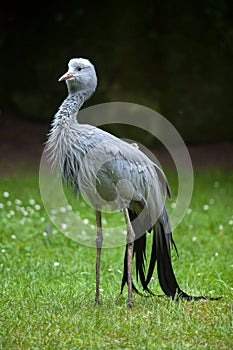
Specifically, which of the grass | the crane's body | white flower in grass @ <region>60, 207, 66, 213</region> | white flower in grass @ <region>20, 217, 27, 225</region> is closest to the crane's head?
the crane's body

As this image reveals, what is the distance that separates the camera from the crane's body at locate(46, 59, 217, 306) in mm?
4070

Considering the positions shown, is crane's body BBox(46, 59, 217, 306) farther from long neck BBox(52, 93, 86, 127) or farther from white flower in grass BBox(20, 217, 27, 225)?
white flower in grass BBox(20, 217, 27, 225)

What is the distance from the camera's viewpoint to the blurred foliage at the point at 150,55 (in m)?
10.7

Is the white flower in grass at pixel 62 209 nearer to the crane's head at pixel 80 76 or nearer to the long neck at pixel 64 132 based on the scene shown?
the long neck at pixel 64 132

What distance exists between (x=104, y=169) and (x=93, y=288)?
1.20 meters

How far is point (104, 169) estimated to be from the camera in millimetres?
4098

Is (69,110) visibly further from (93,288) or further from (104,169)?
(93,288)

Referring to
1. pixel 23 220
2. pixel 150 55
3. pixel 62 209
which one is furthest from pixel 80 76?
pixel 150 55

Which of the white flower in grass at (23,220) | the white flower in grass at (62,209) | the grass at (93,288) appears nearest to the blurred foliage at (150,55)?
the grass at (93,288)

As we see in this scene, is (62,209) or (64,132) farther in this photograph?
(62,209)

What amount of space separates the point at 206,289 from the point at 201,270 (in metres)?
0.56

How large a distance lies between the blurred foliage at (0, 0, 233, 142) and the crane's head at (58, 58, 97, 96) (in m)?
6.36

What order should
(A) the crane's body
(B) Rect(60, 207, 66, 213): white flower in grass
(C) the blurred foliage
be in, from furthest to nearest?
(C) the blurred foliage < (B) Rect(60, 207, 66, 213): white flower in grass < (A) the crane's body

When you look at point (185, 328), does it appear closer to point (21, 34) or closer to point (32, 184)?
point (32, 184)
